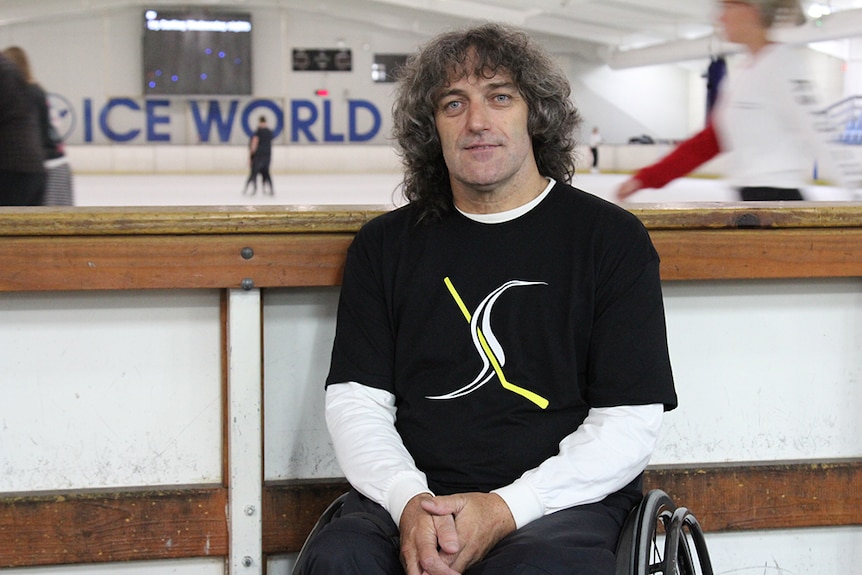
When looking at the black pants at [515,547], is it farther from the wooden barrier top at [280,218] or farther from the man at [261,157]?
the man at [261,157]

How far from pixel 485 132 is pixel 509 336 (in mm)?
293

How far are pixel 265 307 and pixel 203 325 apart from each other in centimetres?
10

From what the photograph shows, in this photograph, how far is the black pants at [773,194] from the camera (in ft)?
7.30

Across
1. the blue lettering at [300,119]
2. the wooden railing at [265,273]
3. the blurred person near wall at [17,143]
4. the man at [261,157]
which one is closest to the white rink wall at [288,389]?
the wooden railing at [265,273]

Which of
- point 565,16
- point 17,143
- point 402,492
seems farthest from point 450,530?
point 565,16

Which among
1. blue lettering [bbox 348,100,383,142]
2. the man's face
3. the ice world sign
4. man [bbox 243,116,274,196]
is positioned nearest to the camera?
the man's face

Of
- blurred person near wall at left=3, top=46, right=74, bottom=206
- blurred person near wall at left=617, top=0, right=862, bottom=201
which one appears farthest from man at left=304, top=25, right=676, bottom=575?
blurred person near wall at left=3, top=46, right=74, bottom=206

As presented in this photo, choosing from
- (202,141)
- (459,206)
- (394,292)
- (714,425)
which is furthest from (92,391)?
(202,141)

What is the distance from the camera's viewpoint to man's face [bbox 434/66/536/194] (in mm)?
1578

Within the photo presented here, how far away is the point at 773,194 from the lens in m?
2.24

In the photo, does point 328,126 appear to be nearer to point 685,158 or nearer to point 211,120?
point 211,120

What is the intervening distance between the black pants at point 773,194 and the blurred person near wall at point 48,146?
1.97 metres

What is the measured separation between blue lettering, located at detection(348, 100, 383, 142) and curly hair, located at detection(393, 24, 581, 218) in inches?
667

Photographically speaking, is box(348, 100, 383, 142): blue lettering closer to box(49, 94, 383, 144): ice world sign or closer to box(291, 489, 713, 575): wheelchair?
box(49, 94, 383, 144): ice world sign
